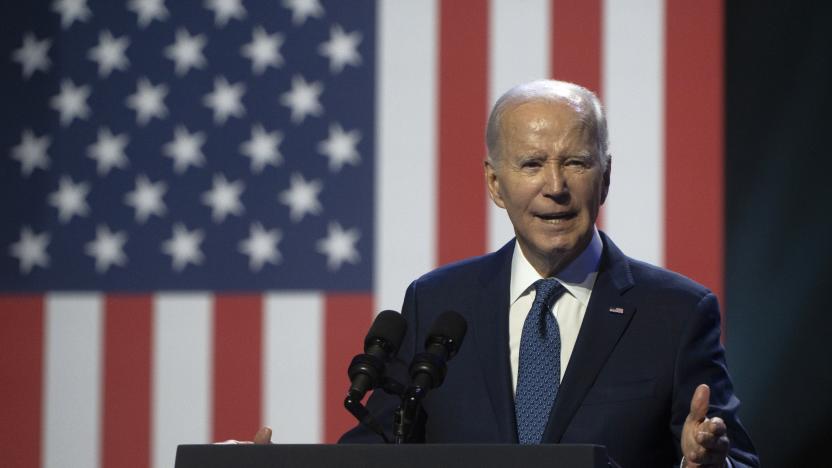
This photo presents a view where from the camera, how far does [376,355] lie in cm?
152

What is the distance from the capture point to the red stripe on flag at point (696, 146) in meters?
3.14

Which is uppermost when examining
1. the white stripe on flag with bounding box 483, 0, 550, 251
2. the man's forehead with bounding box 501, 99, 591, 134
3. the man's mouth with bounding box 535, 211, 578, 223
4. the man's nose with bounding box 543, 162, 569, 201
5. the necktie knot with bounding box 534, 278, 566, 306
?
the white stripe on flag with bounding box 483, 0, 550, 251

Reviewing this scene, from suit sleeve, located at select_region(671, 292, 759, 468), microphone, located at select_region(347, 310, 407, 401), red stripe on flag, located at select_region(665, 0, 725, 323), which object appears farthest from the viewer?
red stripe on flag, located at select_region(665, 0, 725, 323)

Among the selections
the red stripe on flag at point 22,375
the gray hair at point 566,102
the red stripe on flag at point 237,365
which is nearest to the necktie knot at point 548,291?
the gray hair at point 566,102

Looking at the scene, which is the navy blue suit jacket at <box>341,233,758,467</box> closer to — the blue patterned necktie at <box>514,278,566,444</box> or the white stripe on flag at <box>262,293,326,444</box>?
the blue patterned necktie at <box>514,278,566,444</box>

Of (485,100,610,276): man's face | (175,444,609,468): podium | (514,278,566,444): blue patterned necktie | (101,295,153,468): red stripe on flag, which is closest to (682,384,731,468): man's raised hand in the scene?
(175,444,609,468): podium

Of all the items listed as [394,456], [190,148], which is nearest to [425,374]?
[394,456]

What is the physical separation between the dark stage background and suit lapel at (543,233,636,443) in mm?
1134

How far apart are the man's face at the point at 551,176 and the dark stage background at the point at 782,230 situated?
1203 mm

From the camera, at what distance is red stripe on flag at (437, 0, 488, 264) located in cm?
328

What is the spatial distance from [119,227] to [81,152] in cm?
27

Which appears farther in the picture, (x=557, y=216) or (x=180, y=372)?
(x=180, y=372)

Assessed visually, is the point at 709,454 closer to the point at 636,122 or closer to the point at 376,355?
the point at 376,355

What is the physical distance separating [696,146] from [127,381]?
71.9 inches
